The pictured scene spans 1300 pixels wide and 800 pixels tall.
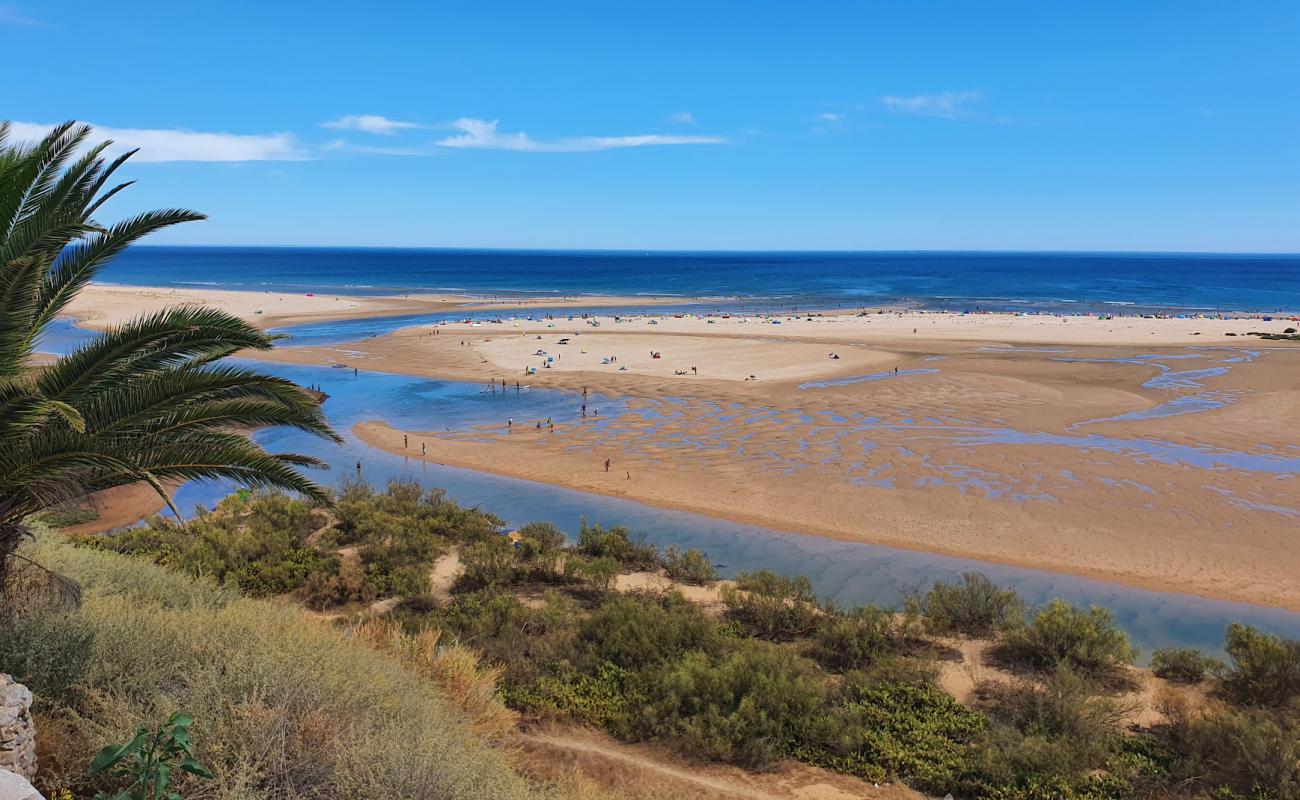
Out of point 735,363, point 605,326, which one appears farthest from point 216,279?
point 735,363

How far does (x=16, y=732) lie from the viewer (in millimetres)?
5574

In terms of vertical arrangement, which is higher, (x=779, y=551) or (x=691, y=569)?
(x=691, y=569)

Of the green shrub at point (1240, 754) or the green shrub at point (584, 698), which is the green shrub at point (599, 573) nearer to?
the green shrub at point (584, 698)

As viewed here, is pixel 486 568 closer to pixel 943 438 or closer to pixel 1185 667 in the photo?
pixel 1185 667

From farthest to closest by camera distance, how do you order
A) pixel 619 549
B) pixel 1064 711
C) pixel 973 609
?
pixel 619 549 < pixel 973 609 < pixel 1064 711

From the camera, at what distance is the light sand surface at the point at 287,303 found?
6850 centimetres

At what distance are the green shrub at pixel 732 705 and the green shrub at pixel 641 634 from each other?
56 cm

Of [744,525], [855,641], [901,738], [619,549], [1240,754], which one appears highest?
[1240,754]

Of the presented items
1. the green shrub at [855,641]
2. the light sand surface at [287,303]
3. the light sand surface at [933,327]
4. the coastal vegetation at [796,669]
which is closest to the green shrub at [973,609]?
the coastal vegetation at [796,669]

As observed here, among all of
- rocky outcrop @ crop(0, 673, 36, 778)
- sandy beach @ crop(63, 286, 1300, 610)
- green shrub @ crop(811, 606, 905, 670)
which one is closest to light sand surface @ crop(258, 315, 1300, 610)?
sandy beach @ crop(63, 286, 1300, 610)

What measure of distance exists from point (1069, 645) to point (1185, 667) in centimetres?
156

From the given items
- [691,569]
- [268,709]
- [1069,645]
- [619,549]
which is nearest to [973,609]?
[1069,645]

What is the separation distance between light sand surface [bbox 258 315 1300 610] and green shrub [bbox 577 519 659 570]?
4540 mm

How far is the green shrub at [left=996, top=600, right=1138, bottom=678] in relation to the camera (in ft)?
35.9
